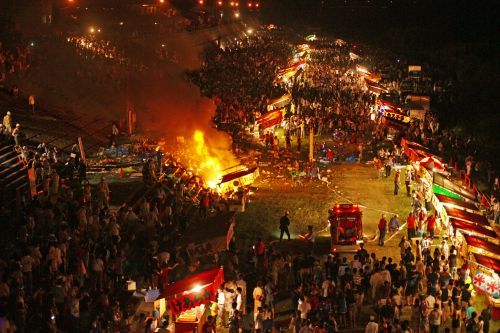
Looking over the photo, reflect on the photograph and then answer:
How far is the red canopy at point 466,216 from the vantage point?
17859 mm

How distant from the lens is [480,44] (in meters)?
81.0

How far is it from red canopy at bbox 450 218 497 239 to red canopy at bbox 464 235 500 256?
0.29m

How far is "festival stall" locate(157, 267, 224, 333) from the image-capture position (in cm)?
1258

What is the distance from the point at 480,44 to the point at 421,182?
64512 millimetres

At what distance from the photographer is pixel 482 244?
53.8 ft

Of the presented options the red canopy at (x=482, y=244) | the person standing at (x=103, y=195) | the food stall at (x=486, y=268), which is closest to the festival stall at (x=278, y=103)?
the person standing at (x=103, y=195)

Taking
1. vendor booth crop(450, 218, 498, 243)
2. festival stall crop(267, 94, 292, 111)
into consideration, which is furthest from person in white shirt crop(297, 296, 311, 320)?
festival stall crop(267, 94, 292, 111)

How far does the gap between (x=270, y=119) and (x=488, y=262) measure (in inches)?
637

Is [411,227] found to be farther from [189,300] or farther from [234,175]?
[189,300]

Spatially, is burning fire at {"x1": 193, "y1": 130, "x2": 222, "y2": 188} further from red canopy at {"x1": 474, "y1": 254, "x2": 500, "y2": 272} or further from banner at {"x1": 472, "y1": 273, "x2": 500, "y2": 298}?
banner at {"x1": 472, "y1": 273, "x2": 500, "y2": 298}

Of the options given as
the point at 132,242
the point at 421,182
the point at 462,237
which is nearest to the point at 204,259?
the point at 132,242

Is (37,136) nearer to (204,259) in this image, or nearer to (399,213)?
(204,259)

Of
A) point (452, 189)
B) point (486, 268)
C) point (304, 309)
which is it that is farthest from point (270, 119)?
point (304, 309)

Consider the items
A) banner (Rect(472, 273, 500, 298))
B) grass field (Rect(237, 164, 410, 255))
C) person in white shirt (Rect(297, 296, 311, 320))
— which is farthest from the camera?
grass field (Rect(237, 164, 410, 255))
